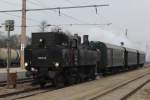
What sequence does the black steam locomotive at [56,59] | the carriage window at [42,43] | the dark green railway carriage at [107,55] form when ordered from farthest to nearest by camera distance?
the dark green railway carriage at [107,55], the carriage window at [42,43], the black steam locomotive at [56,59]

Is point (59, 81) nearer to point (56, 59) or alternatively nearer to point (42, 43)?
point (56, 59)

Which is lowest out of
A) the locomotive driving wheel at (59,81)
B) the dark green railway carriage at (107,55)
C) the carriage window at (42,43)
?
the locomotive driving wheel at (59,81)

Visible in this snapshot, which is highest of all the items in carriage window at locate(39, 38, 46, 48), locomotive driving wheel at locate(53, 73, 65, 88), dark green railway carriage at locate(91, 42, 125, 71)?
carriage window at locate(39, 38, 46, 48)

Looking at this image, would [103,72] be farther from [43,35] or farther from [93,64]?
[43,35]

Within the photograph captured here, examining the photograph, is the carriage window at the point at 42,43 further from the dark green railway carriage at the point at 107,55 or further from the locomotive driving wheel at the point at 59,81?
the dark green railway carriage at the point at 107,55

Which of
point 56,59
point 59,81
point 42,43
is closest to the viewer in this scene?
point 56,59

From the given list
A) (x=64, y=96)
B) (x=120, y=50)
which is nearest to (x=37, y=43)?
(x=64, y=96)

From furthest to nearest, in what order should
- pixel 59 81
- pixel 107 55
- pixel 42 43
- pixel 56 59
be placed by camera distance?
pixel 107 55 → pixel 42 43 → pixel 59 81 → pixel 56 59

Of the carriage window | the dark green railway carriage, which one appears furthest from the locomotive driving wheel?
the dark green railway carriage

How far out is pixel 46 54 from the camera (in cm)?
2295

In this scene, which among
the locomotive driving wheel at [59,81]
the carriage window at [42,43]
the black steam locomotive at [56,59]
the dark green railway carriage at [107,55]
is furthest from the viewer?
the dark green railway carriage at [107,55]

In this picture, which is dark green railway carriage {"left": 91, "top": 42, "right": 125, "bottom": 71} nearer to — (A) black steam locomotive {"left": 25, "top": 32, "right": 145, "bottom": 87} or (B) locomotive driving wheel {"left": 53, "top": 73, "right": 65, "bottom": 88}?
(A) black steam locomotive {"left": 25, "top": 32, "right": 145, "bottom": 87}

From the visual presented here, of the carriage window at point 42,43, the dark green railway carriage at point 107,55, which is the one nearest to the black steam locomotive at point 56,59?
the carriage window at point 42,43

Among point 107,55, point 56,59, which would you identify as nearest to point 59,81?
point 56,59
